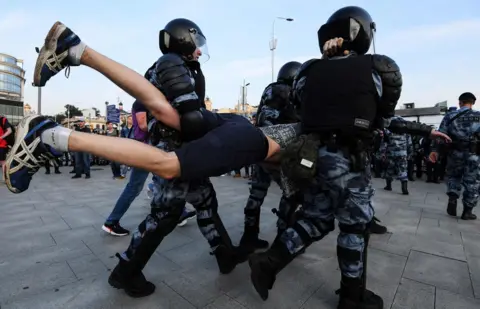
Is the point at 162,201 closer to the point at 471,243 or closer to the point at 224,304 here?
the point at 224,304

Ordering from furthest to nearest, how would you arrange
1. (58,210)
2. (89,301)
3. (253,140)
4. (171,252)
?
(58,210), (171,252), (89,301), (253,140)

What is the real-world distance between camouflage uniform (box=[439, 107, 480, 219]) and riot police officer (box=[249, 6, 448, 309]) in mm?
3261

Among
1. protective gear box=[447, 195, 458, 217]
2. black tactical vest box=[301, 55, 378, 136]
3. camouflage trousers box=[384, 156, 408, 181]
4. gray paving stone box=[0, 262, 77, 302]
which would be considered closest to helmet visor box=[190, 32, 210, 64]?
black tactical vest box=[301, 55, 378, 136]

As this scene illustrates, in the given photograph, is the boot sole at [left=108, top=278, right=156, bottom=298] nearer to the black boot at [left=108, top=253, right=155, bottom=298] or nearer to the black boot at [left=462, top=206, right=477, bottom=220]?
the black boot at [left=108, top=253, right=155, bottom=298]

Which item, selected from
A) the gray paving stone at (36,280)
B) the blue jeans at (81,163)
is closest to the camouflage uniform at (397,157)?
the gray paving stone at (36,280)

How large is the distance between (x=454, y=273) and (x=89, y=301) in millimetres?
2821

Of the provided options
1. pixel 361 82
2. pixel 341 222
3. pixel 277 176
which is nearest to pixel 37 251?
pixel 277 176

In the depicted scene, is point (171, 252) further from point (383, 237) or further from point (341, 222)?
point (383, 237)

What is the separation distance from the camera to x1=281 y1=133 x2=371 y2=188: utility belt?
1.66 m

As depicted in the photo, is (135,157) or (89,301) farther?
(89,301)

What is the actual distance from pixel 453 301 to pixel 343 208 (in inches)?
41.7

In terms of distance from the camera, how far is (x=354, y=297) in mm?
1738

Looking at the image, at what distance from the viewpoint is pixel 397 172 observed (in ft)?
20.6

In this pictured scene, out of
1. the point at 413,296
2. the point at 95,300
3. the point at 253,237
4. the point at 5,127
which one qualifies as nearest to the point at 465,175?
the point at 413,296
